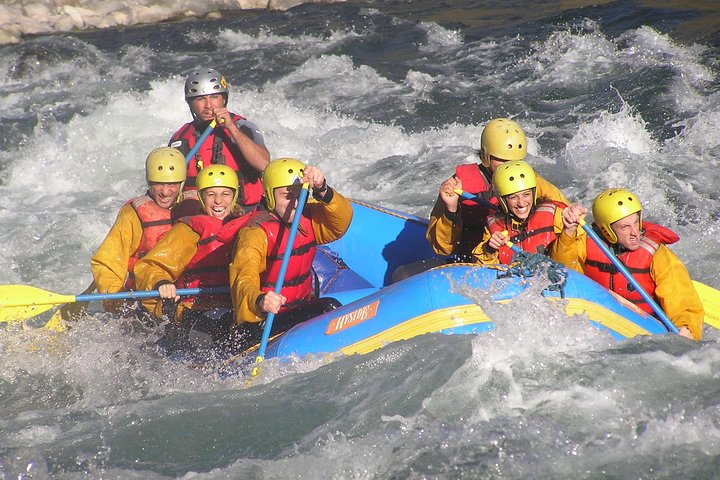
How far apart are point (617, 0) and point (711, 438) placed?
10564 millimetres

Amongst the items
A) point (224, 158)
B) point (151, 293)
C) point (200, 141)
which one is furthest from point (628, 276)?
point (200, 141)

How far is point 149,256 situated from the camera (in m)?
5.36

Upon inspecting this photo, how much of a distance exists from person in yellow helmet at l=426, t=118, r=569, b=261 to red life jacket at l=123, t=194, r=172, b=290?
1.72m

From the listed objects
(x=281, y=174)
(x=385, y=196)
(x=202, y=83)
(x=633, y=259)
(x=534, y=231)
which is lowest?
(x=385, y=196)

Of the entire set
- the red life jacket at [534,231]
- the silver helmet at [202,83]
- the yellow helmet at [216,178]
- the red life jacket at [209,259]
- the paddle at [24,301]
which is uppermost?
the silver helmet at [202,83]

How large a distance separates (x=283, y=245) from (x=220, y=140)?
1721mm

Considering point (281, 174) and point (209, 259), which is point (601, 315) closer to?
point (281, 174)

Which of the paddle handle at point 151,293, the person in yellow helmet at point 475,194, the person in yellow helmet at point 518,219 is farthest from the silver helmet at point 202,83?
the person in yellow helmet at point 518,219

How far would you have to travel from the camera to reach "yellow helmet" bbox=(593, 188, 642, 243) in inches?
180

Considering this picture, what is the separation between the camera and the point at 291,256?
5.07 m

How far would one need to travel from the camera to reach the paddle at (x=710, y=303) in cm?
507

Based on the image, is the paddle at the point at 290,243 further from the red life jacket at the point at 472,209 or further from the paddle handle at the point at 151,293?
the red life jacket at the point at 472,209

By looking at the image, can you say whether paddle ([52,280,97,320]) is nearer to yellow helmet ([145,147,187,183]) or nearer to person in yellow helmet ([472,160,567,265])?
yellow helmet ([145,147,187,183])

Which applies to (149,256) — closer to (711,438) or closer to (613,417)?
(613,417)
